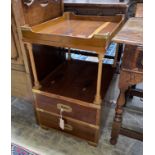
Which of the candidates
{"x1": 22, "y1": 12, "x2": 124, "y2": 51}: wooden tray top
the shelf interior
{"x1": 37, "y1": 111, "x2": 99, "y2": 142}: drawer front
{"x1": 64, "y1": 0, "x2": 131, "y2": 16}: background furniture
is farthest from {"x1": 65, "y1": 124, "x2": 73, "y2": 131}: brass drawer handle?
{"x1": 64, "y1": 0, "x2": 131, "y2": 16}: background furniture

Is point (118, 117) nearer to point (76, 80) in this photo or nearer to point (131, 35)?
point (76, 80)

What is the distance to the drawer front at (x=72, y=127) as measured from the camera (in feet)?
3.62

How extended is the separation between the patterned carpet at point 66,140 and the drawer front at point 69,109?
0.15 metres

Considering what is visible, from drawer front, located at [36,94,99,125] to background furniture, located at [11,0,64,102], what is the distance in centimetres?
17

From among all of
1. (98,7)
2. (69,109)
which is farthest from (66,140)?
(98,7)

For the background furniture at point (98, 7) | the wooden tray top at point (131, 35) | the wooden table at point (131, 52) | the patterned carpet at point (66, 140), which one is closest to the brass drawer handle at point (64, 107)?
the patterned carpet at point (66, 140)

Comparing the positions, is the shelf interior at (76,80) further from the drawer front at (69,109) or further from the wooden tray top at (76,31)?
the wooden tray top at (76,31)

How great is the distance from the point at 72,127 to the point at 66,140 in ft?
0.46

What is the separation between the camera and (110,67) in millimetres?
1389

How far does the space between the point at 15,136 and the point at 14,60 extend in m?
0.58

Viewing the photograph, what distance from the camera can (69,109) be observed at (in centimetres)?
108

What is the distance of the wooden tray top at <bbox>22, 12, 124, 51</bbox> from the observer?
81 centimetres

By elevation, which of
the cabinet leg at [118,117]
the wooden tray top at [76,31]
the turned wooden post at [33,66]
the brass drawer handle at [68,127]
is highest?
the wooden tray top at [76,31]

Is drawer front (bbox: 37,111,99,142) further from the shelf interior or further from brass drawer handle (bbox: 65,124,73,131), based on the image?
the shelf interior
